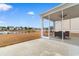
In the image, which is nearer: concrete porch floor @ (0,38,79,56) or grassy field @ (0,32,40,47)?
concrete porch floor @ (0,38,79,56)

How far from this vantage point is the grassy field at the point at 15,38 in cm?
809

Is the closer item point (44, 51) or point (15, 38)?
point (44, 51)

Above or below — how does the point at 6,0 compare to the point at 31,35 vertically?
above

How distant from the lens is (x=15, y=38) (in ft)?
29.3

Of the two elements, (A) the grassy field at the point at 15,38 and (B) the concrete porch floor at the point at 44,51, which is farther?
(A) the grassy field at the point at 15,38

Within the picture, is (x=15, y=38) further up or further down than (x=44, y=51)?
further up

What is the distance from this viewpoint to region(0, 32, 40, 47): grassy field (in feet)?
26.5

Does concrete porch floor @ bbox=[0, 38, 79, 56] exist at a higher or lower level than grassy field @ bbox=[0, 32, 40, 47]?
lower

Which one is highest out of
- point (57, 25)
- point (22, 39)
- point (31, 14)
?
point (31, 14)

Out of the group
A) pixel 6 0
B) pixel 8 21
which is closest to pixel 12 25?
pixel 8 21

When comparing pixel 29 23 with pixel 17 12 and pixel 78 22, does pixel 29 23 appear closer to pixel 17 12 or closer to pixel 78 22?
pixel 17 12

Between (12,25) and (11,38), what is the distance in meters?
0.98

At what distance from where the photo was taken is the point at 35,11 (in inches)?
395

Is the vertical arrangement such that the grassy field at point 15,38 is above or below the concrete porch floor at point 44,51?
above
